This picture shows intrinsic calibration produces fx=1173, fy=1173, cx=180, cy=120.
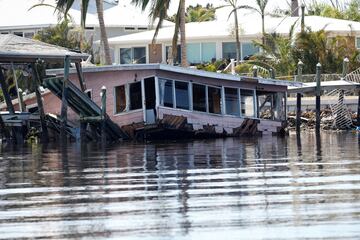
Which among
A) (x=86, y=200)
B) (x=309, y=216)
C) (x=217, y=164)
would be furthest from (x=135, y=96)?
(x=309, y=216)

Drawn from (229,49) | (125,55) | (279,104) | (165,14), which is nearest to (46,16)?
(125,55)

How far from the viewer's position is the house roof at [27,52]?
4362 centimetres

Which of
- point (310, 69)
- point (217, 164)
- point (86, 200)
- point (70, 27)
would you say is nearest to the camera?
point (86, 200)

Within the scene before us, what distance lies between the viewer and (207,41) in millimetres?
73188

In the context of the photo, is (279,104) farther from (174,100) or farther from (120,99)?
(120,99)

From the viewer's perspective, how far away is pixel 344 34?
68.6 meters

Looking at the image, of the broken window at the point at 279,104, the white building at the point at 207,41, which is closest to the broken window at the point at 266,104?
the broken window at the point at 279,104

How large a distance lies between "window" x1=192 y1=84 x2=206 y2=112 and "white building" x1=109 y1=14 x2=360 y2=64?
23.8m

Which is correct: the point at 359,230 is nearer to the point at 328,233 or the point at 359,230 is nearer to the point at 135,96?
the point at 328,233

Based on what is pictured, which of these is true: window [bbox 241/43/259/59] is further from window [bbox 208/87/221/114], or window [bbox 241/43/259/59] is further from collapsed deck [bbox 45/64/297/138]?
window [bbox 208/87/221/114]

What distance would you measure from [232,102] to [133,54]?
28.1 metres

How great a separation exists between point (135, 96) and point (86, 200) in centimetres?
2576

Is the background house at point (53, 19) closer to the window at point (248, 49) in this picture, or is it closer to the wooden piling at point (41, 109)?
the window at point (248, 49)

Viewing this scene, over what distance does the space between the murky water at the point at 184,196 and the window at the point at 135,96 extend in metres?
12.1
